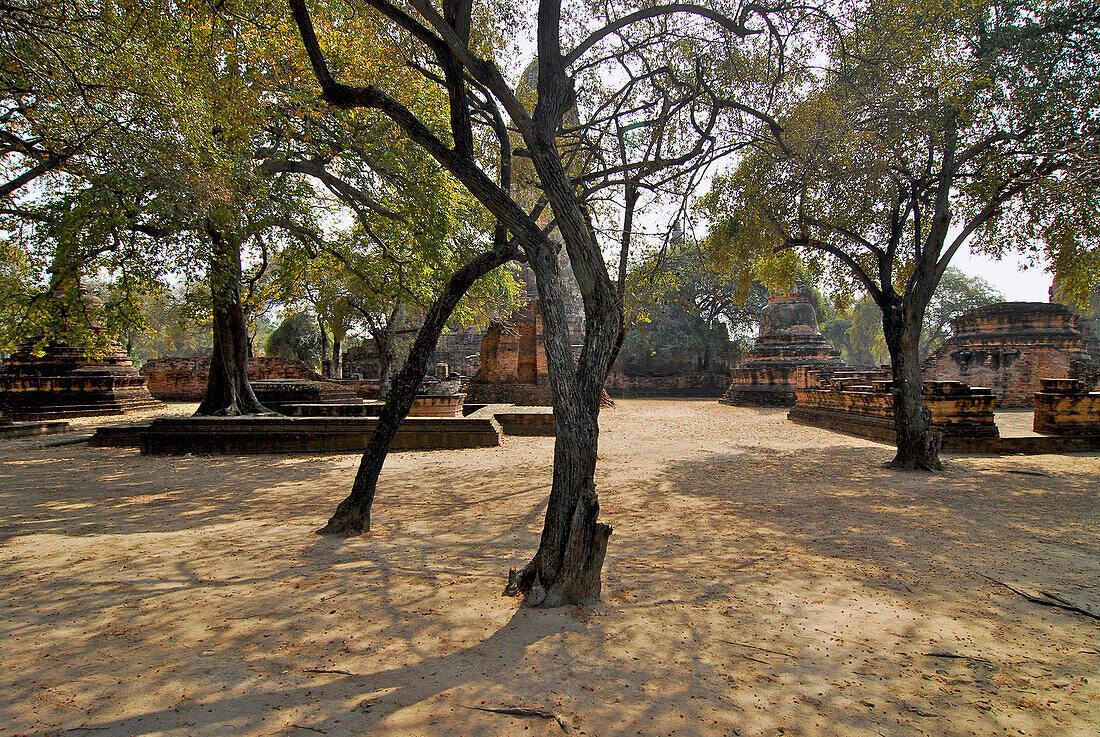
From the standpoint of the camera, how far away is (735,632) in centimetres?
283

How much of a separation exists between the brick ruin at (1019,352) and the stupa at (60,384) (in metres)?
22.9

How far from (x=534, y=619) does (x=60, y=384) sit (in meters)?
15.6

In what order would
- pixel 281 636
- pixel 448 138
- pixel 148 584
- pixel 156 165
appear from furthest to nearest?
pixel 448 138 → pixel 156 165 → pixel 148 584 → pixel 281 636

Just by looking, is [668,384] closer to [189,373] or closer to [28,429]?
[189,373]

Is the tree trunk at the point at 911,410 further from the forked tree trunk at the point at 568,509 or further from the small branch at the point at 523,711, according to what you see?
the small branch at the point at 523,711

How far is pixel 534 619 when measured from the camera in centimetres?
289

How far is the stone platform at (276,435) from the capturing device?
8469mm

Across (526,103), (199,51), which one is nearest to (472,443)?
(526,103)

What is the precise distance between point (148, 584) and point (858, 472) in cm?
749

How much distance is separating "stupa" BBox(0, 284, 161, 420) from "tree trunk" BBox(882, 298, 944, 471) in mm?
15456

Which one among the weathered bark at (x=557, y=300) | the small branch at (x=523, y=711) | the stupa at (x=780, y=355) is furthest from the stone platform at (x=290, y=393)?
the stupa at (x=780, y=355)

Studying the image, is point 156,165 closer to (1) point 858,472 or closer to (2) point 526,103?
(2) point 526,103

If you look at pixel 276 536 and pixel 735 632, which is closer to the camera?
pixel 735 632

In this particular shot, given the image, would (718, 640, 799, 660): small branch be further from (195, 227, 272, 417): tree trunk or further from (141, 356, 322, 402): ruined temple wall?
(141, 356, 322, 402): ruined temple wall
